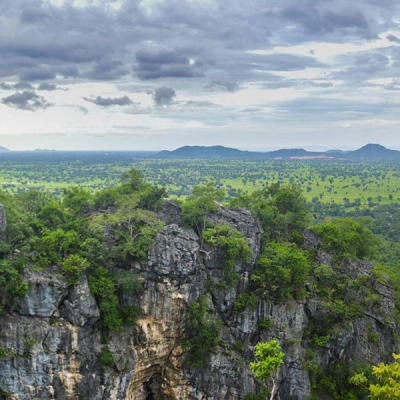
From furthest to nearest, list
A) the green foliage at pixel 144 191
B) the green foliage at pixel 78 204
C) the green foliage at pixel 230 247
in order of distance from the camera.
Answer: the green foliage at pixel 78 204
the green foliage at pixel 144 191
the green foliage at pixel 230 247

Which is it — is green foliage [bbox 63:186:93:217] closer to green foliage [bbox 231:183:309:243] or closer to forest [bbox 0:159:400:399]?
forest [bbox 0:159:400:399]

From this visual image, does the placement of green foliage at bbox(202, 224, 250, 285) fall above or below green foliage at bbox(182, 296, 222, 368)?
above

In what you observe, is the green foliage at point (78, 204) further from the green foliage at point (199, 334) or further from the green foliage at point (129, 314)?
the green foliage at point (199, 334)

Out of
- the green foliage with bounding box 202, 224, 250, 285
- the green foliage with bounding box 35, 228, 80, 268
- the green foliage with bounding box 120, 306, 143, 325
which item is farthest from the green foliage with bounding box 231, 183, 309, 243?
the green foliage with bounding box 35, 228, 80, 268

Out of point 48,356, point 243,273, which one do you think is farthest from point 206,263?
point 48,356

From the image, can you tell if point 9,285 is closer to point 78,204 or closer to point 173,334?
point 173,334

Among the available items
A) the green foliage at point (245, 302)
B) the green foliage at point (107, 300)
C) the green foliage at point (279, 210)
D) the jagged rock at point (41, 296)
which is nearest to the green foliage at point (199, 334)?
the green foliage at point (245, 302)
